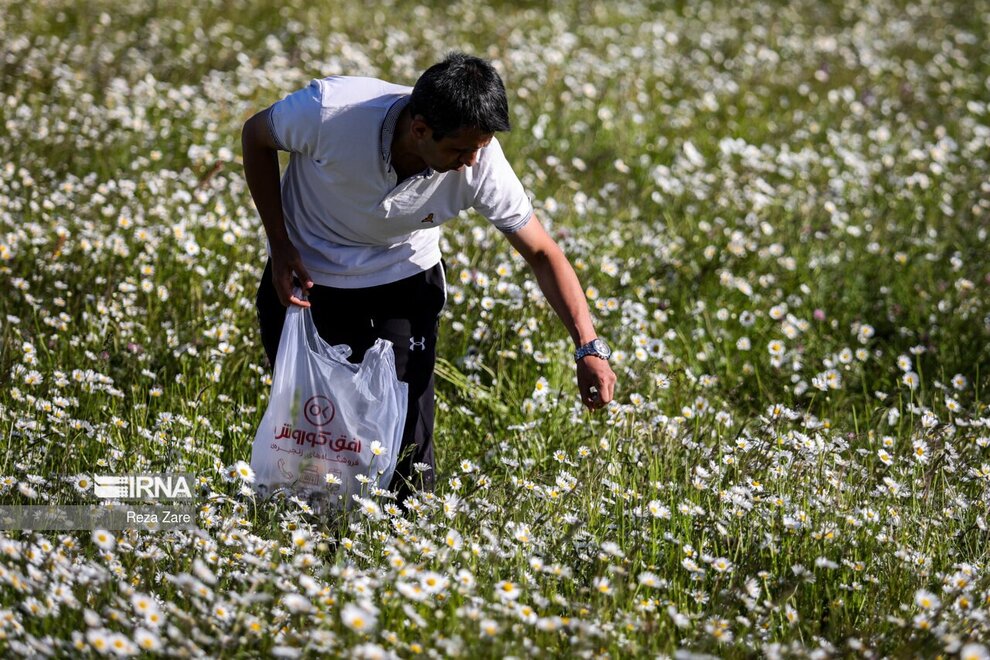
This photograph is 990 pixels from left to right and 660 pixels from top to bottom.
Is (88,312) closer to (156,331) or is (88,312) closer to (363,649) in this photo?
(156,331)

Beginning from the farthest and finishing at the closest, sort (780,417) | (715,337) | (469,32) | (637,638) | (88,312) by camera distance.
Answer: (469,32), (715,337), (88,312), (780,417), (637,638)

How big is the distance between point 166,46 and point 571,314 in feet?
20.3

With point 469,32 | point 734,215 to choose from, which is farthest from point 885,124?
point 469,32

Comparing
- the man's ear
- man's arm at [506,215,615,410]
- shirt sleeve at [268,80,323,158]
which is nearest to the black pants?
man's arm at [506,215,615,410]

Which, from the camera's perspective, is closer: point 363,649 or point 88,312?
point 363,649

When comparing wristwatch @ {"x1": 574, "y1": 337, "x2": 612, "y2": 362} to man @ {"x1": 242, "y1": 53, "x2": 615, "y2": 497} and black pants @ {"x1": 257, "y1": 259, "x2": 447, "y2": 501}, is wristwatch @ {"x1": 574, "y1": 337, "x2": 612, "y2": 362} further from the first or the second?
black pants @ {"x1": 257, "y1": 259, "x2": 447, "y2": 501}

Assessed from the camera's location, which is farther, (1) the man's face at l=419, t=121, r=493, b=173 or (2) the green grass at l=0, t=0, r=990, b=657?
(1) the man's face at l=419, t=121, r=493, b=173

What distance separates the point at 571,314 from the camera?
11.1 feet

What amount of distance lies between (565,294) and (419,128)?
0.77m

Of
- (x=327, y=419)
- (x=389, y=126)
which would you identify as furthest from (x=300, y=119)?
(x=327, y=419)

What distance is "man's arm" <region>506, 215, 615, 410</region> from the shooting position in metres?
3.33

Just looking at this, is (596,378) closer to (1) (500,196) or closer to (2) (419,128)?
(1) (500,196)

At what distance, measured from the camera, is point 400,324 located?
3.60 meters

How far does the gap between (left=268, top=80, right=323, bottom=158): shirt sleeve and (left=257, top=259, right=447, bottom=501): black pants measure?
0.57 meters
